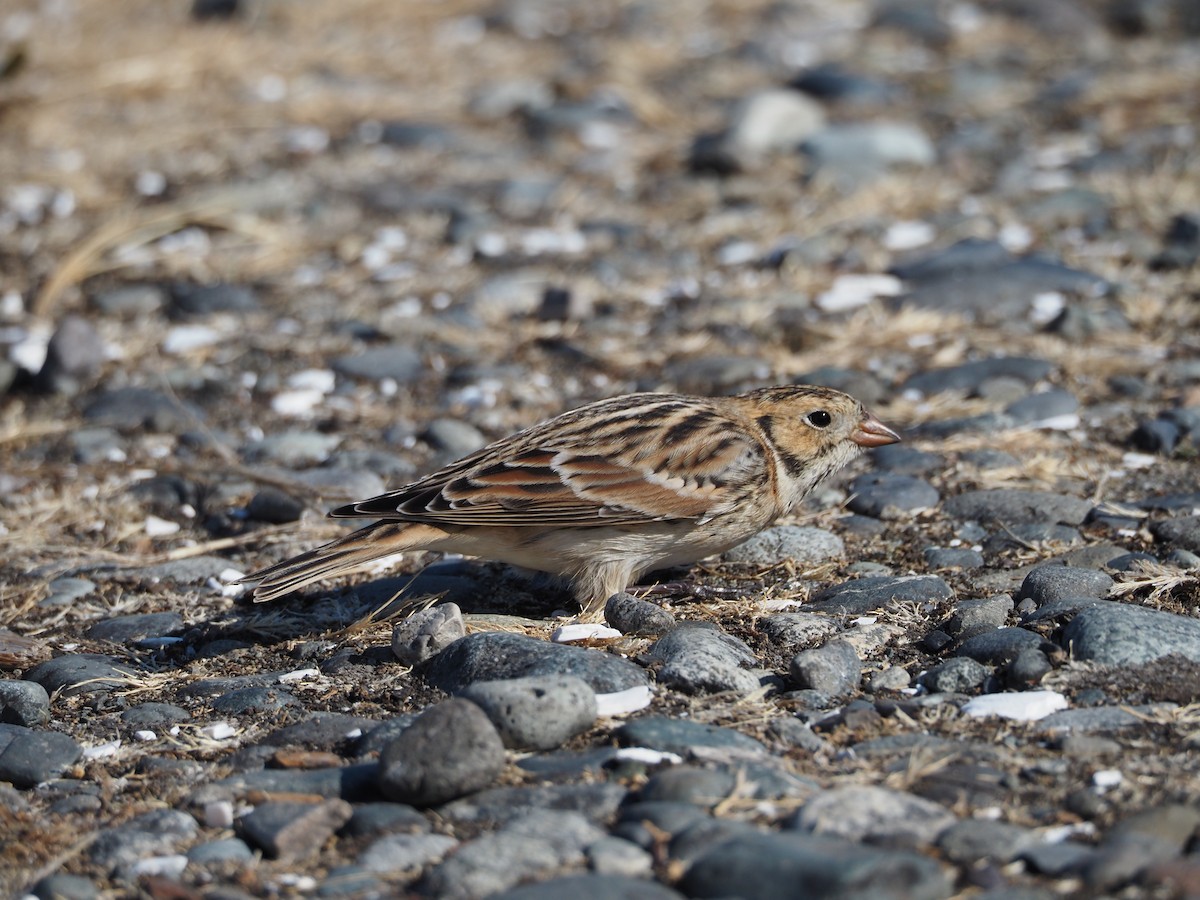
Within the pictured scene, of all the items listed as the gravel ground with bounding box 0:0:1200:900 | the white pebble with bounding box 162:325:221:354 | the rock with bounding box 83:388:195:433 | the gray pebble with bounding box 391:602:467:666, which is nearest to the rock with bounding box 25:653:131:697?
the gravel ground with bounding box 0:0:1200:900

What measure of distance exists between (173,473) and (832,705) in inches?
135

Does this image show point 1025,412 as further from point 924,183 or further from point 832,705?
point 924,183

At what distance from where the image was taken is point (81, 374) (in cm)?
755

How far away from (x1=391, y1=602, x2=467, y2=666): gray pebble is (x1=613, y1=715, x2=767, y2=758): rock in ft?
2.56

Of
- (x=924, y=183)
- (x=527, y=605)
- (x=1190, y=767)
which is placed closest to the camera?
(x=1190, y=767)

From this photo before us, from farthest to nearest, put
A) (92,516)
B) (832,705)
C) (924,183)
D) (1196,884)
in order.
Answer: (924,183)
(92,516)
(832,705)
(1196,884)

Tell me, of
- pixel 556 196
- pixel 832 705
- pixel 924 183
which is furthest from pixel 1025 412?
pixel 556 196

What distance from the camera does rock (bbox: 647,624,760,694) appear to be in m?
4.36

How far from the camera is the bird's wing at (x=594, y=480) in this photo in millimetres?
5074

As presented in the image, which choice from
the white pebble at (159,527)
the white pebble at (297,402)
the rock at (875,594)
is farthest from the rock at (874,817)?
the white pebble at (297,402)

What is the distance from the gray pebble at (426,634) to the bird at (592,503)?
43 cm

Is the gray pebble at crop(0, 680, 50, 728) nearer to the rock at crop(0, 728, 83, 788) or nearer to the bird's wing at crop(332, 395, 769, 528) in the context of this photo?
the rock at crop(0, 728, 83, 788)

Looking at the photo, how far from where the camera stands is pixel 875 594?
500cm

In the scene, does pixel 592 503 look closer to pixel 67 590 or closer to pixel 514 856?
pixel 514 856
